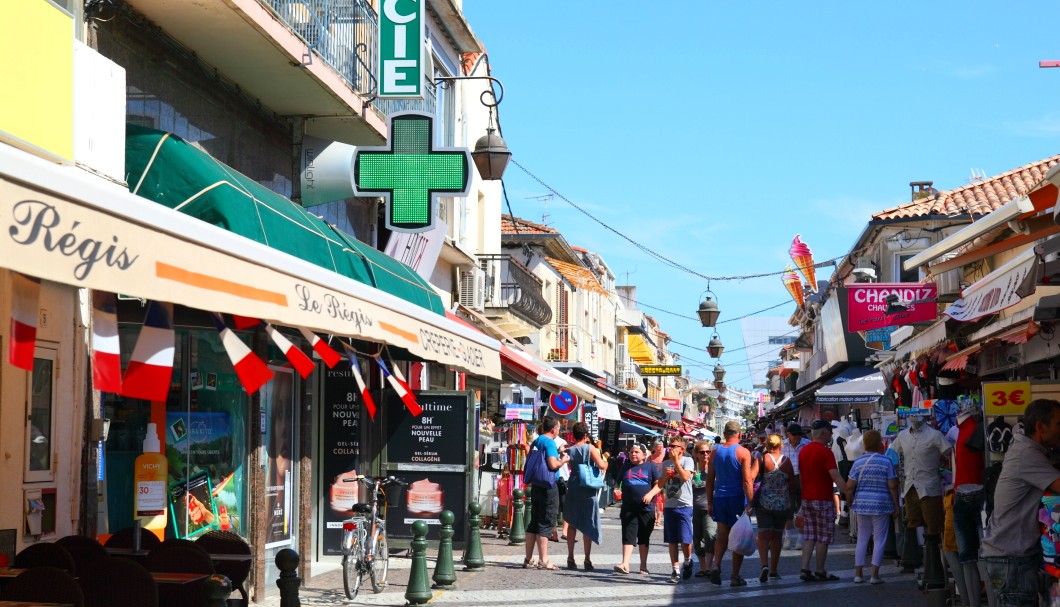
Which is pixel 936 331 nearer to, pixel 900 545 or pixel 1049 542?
pixel 900 545

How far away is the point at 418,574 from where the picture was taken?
39.4ft

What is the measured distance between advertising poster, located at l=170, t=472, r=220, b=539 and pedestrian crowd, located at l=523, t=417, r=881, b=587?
17.6 feet

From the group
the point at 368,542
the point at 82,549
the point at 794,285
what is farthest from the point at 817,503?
the point at 794,285

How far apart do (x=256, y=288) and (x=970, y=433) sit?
713 centimetres

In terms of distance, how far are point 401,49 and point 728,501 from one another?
22.0 ft

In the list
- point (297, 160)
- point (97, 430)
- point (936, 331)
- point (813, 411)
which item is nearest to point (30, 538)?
point (97, 430)

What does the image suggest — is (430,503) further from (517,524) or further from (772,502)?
(517,524)

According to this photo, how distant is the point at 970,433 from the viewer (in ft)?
36.9

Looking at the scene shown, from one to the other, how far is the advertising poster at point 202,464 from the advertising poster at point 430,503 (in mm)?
3848

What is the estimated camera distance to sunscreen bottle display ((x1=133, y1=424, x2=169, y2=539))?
9.45 metres

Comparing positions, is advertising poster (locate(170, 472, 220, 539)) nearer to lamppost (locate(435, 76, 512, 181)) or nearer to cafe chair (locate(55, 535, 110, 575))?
cafe chair (locate(55, 535, 110, 575))

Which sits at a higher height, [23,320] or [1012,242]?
[1012,242]

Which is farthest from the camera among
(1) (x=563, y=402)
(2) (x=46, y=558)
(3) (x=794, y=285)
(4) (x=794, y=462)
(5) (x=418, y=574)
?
(3) (x=794, y=285)

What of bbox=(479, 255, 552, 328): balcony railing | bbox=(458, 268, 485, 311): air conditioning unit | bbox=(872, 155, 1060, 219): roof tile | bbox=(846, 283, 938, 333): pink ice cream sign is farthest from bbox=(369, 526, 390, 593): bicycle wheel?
bbox=(872, 155, 1060, 219): roof tile
